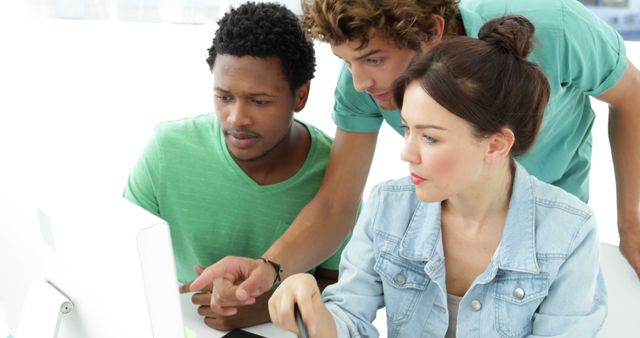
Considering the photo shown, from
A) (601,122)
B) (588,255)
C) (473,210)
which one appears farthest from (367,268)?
(601,122)

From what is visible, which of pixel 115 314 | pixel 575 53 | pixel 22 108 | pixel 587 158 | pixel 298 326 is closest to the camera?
pixel 115 314

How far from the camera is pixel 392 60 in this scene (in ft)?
3.59

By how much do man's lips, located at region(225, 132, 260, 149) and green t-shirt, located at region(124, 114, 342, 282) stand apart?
0.21 ft

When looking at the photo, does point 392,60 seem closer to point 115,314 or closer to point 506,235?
point 506,235

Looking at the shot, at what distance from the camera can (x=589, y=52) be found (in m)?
1.16

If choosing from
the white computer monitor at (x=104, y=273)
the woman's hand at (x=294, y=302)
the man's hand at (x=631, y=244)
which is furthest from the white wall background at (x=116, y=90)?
the white computer monitor at (x=104, y=273)

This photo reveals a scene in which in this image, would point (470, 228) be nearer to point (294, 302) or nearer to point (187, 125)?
point (294, 302)

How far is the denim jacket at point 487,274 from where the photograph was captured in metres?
1.00

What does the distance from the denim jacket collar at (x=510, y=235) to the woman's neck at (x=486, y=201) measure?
15 mm

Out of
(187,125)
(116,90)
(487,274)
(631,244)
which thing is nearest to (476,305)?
(487,274)

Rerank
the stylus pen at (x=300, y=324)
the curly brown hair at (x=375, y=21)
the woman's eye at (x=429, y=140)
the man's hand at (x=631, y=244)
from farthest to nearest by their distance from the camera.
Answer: the man's hand at (x=631, y=244), the curly brown hair at (x=375, y=21), the woman's eye at (x=429, y=140), the stylus pen at (x=300, y=324)

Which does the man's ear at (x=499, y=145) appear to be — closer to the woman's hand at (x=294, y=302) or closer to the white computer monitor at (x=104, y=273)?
the woman's hand at (x=294, y=302)

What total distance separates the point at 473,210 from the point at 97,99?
2604mm

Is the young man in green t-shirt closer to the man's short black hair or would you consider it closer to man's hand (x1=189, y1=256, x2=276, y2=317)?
the man's short black hair
